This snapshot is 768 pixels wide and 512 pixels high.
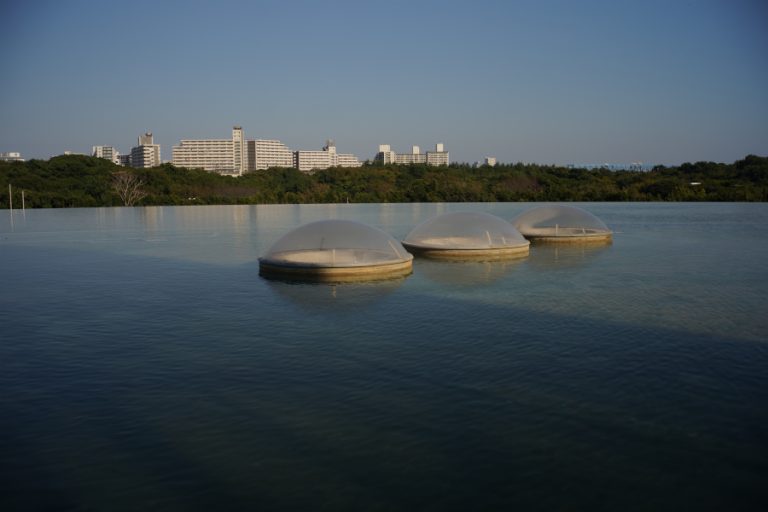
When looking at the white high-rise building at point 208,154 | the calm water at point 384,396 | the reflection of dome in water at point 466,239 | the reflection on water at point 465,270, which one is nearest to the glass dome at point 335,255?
the reflection on water at point 465,270

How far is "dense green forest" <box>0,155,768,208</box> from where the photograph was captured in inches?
1981

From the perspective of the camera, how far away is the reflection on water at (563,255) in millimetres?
15352

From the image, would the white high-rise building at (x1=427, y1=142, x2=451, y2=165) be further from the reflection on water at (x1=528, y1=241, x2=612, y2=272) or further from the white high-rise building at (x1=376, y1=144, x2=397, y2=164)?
the reflection on water at (x1=528, y1=241, x2=612, y2=272)

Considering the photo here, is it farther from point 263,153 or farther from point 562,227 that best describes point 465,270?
point 263,153

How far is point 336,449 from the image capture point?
469cm

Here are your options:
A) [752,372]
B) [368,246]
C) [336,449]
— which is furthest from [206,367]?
[368,246]

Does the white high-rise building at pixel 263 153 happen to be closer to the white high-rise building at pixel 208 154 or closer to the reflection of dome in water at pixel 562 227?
the white high-rise building at pixel 208 154

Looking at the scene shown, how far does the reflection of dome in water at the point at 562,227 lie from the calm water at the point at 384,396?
830 centimetres

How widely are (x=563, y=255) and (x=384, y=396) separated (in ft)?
41.2

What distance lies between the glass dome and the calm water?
831mm

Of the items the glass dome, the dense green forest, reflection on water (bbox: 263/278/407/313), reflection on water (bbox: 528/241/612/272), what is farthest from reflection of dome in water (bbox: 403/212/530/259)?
the dense green forest

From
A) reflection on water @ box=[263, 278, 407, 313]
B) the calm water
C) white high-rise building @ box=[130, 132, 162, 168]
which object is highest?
white high-rise building @ box=[130, 132, 162, 168]

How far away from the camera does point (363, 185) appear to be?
60.4m

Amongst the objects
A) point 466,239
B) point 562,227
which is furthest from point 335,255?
point 562,227
